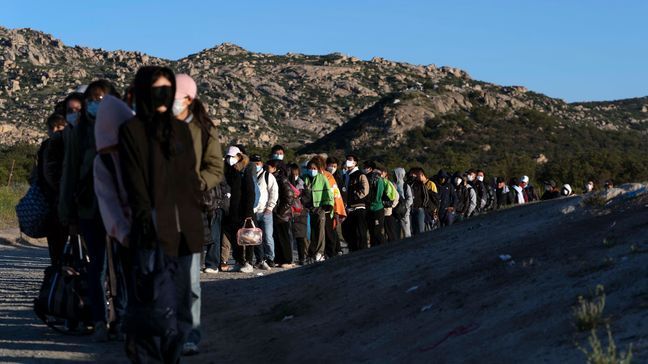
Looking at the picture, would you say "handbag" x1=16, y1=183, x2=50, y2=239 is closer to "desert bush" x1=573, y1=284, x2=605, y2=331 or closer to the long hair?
the long hair

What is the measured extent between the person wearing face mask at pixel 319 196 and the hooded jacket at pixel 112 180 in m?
13.2

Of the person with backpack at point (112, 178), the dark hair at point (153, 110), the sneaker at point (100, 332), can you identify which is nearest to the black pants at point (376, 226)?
the sneaker at point (100, 332)

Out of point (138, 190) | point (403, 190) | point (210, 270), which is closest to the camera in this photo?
point (138, 190)

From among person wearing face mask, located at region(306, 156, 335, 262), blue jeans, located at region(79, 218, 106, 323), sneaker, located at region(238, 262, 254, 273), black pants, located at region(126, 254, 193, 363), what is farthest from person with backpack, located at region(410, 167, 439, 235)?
black pants, located at region(126, 254, 193, 363)

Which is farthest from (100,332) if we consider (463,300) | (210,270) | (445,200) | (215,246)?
(445,200)

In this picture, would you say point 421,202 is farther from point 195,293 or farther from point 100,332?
point 195,293

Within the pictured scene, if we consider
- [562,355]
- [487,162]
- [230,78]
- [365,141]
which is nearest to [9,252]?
[562,355]

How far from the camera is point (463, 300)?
29.7 feet

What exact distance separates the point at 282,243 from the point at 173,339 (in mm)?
12803

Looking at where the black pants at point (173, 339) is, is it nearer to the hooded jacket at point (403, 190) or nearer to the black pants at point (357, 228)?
Answer: the black pants at point (357, 228)

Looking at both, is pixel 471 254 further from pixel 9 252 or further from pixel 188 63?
pixel 188 63

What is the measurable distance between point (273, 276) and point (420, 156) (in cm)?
6198

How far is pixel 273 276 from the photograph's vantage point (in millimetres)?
15578

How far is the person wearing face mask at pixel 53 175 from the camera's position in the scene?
9.95 m
